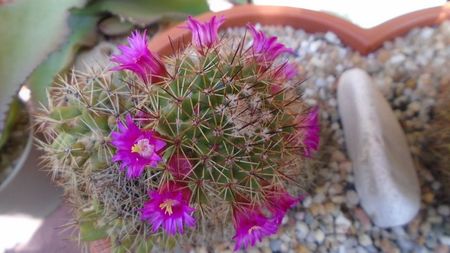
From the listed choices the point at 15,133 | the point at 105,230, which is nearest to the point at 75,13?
the point at 15,133

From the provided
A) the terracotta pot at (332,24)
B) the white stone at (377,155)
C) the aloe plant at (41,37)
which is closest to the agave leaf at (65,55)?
the aloe plant at (41,37)

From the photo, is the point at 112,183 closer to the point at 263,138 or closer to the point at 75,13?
the point at 263,138

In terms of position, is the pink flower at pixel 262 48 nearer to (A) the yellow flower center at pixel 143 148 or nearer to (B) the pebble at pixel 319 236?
(A) the yellow flower center at pixel 143 148

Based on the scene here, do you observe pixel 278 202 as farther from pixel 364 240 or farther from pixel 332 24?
pixel 332 24

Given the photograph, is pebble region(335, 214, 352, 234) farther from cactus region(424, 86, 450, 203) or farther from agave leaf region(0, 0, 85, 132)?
agave leaf region(0, 0, 85, 132)

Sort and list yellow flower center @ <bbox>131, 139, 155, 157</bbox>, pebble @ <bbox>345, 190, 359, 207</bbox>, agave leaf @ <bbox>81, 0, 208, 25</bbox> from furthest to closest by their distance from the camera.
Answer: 1. agave leaf @ <bbox>81, 0, 208, 25</bbox>
2. pebble @ <bbox>345, 190, 359, 207</bbox>
3. yellow flower center @ <bbox>131, 139, 155, 157</bbox>

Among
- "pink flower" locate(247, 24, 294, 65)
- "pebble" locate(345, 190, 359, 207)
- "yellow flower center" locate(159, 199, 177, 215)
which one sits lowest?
"pebble" locate(345, 190, 359, 207)

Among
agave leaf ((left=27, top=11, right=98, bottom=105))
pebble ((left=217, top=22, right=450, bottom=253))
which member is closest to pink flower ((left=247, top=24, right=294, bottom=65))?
pebble ((left=217, top=22, right=450, bottom=253))

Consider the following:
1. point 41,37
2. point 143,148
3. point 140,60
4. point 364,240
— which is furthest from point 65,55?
point 364,240
